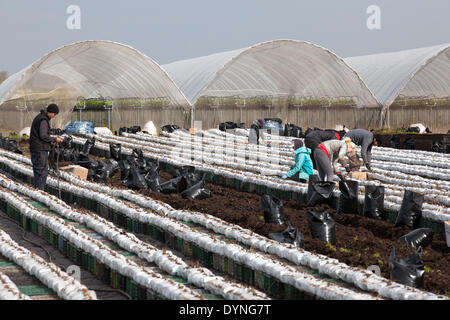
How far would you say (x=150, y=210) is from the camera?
852 cm

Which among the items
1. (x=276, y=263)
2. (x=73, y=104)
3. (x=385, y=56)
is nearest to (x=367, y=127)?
(x=385, y=56)

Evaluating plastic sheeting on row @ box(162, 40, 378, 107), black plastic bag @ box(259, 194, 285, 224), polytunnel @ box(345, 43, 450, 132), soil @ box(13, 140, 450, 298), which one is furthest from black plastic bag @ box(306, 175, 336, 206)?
polytunnel @ box(345, 43, 450, 132)

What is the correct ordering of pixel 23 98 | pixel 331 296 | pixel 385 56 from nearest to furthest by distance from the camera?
pixel 331 296 < pixel 23 98 < pixel 385 56

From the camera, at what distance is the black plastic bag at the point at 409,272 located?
17.1 ft

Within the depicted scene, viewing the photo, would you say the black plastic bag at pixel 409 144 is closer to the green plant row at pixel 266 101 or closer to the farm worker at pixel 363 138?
the farm worker at pixel 363 138

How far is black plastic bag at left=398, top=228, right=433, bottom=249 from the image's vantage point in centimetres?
679

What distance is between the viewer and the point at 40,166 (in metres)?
10.1

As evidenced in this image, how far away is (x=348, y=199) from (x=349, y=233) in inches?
51.4

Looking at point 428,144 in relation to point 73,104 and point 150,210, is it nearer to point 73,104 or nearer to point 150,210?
point 150,210

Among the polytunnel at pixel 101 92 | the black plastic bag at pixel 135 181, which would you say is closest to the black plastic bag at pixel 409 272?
the black plastic bag at pixel 135 181

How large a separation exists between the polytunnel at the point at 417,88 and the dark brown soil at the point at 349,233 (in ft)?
62.1

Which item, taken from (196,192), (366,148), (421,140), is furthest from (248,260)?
(421,140)

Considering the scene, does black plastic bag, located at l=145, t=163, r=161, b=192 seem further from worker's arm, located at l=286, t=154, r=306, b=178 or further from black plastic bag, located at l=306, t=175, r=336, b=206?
black plastic bag, located at l=306, t=175, r=336, b=206

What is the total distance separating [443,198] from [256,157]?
673 cm
